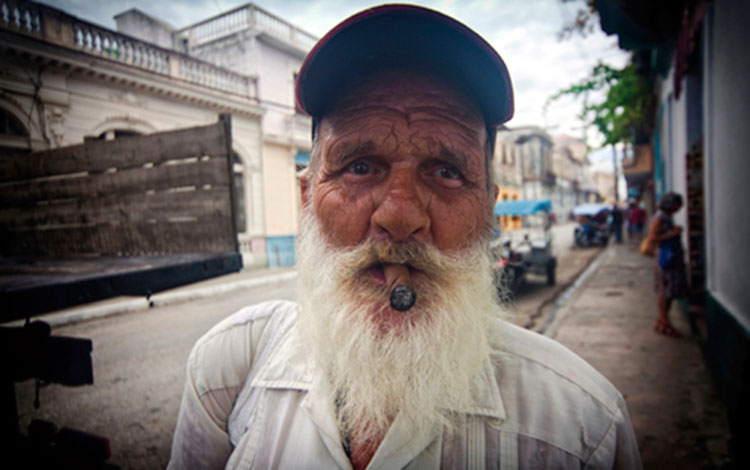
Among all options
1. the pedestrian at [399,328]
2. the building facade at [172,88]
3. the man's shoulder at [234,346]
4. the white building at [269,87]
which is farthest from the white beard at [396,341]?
the white building at [269,87]

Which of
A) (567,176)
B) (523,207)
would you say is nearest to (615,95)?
(523,207)

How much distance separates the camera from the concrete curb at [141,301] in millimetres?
6875

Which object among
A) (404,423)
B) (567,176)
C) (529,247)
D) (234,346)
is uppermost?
(567,176)

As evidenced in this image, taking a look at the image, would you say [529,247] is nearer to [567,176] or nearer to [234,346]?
[234,346]

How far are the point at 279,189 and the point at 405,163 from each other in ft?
46.1

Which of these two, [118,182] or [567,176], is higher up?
[567,176]

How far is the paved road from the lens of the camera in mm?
3157

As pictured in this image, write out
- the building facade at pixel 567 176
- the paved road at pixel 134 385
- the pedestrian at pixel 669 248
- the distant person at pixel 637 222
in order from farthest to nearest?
1. the building facade at pixel 567 176
2. the distant person at pixel 637 222
3. the pedestrian at pixel 669 248
4. the paved road at pixel 134 385

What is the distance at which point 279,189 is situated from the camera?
14.6 m

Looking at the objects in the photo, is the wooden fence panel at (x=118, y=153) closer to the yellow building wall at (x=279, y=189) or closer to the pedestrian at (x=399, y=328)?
the pedestrian at (x=399, y=328)

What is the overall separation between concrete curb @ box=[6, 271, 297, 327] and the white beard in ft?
16.8

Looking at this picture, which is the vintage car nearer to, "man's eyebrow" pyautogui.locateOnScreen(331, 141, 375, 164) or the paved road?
the paved road

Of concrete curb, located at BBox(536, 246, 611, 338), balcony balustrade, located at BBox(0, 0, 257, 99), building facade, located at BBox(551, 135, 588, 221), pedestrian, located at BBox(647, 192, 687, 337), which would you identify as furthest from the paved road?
building facade, located at BBox(551, 135, 588, 221)

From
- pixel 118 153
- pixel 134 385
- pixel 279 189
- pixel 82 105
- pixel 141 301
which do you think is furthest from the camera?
pixel 279 189
